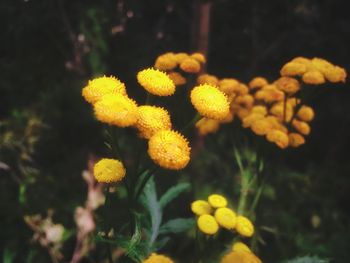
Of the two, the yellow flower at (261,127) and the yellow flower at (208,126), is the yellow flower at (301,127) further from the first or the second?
the yellow flower at (208,126)

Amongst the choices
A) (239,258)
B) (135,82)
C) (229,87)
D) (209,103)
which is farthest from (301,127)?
(135,82)

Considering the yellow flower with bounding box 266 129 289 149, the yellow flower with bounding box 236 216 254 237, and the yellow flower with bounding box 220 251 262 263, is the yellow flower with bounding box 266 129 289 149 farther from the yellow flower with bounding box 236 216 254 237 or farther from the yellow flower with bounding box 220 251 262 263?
the yellow flower with bounding box 220 251 262 263

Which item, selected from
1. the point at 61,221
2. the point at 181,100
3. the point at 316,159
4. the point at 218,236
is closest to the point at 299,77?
the point at 181,100

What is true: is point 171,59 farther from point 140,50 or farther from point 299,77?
point 140,50

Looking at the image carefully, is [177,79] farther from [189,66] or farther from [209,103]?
[209,103]

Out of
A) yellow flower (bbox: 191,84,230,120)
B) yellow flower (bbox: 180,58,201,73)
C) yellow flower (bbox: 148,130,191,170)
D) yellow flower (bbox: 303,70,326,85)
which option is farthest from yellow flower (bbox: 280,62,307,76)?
yellow flower (bbox: 148,130,191,170)
